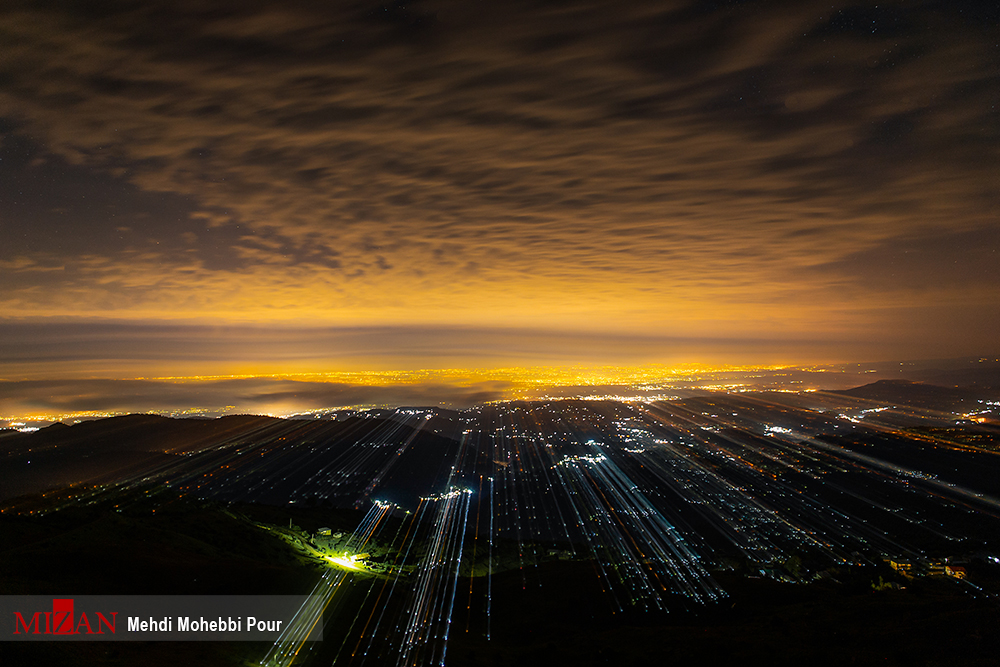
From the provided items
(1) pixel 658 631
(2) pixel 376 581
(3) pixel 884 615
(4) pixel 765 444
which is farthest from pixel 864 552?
(4) pixel 765 444

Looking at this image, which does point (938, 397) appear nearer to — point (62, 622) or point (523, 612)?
point (523, 612)

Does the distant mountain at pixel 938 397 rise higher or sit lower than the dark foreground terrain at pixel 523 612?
lower

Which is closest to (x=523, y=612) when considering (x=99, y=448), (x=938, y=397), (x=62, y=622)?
(x=62, y=622)

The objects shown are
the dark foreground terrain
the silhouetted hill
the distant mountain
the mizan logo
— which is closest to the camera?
the mizan logo

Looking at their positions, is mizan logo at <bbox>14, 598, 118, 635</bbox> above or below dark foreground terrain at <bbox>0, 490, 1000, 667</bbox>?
above

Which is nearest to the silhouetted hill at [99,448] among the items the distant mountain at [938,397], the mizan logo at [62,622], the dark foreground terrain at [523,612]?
the dark foreground terrain at [523,612]

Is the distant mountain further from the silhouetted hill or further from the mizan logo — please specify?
the silhouetted hill

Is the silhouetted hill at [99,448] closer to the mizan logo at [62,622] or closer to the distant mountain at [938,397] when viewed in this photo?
the mizan logo at [62,622]

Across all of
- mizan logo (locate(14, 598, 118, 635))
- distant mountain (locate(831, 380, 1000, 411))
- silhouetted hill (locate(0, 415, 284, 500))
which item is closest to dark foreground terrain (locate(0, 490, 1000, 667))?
mizan logo (locate(14, 598, 118, 635))

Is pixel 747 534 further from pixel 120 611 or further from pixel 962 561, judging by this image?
pixel 120 611
